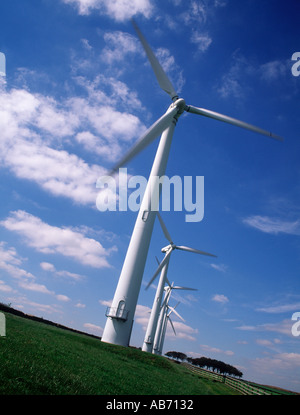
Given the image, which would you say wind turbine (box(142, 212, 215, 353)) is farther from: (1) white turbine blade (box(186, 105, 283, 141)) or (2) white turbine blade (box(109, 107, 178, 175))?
(2) white turbine blade (box(109, 107, 178, 175))

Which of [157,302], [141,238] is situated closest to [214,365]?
[157,302]

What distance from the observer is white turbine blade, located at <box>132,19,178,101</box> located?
34.0 meters

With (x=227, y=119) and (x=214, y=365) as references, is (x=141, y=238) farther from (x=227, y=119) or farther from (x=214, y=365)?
(x=214, y=365)

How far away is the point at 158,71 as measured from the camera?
125ft

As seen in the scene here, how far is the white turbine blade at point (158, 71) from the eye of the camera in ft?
112

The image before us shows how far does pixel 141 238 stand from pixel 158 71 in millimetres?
24244

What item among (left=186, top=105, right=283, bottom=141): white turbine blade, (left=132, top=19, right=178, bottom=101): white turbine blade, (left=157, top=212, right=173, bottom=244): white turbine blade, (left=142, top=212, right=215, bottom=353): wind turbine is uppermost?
(left=132, top=19, right=178, bottom=101): white turbine blade

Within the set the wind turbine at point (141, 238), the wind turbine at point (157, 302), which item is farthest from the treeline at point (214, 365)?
the wind turbine at point (141, 238)

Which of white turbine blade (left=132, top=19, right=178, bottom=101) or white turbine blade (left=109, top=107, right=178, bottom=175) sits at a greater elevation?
white turbine blade (left=132, top=19, right=178, bottom=101)

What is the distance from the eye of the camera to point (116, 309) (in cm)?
3008

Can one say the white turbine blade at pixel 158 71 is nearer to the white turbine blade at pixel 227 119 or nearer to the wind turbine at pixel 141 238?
the wind turbine at pixel 141 238

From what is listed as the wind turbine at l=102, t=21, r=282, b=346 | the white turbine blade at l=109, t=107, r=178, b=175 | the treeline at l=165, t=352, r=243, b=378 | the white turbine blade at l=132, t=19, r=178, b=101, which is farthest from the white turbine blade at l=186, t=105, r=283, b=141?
the treeline at l=165, t=352, r=243, b=378
